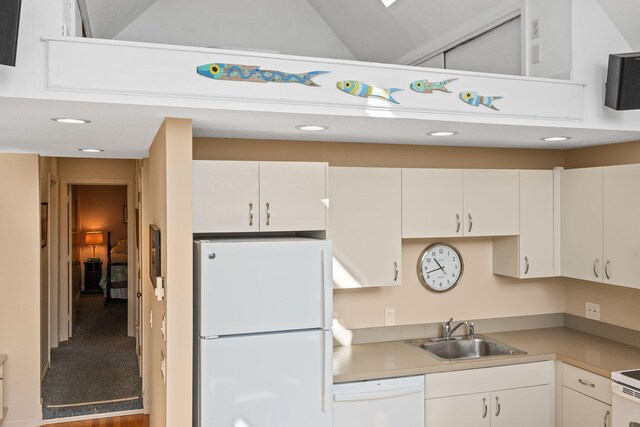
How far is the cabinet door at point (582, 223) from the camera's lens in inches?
147

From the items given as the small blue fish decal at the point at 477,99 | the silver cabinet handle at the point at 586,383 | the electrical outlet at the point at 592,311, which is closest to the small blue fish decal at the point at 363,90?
the small blue fish decal at the point at 477,99

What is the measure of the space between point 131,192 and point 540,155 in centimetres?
479

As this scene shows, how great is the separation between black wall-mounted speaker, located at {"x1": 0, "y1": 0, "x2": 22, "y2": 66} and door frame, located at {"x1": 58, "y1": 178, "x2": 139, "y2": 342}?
4.98 metres

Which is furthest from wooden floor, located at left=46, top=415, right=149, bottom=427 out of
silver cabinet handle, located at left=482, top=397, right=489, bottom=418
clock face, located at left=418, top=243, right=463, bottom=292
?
silver cabinet handle, located at left=482, top=397, right=489, bottom=418

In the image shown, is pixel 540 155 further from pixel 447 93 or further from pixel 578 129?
pixel 447 93

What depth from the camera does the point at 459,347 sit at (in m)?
4.09

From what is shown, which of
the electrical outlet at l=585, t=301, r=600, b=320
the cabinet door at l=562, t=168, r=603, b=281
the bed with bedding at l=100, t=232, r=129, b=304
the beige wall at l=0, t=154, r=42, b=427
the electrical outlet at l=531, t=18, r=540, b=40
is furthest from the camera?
the bed with bedding at l=100, t=232, r=129, b=304

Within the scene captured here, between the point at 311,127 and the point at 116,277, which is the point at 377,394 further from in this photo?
the point at 116,277

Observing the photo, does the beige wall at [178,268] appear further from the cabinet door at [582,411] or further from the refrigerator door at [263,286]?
the cabinet door at [582,411]

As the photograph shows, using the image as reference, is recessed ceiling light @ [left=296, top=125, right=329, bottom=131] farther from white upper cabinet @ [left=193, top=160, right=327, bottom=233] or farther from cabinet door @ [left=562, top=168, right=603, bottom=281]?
cabinet door @ [left=562, top=168, right=603, bottom=281]

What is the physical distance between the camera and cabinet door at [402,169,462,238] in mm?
3764

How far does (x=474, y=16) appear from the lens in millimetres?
3600

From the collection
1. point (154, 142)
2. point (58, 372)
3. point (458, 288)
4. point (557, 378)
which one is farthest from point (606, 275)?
point (58, 372)

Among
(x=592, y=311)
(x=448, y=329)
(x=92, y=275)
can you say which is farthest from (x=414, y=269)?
(x=92, y=275)
